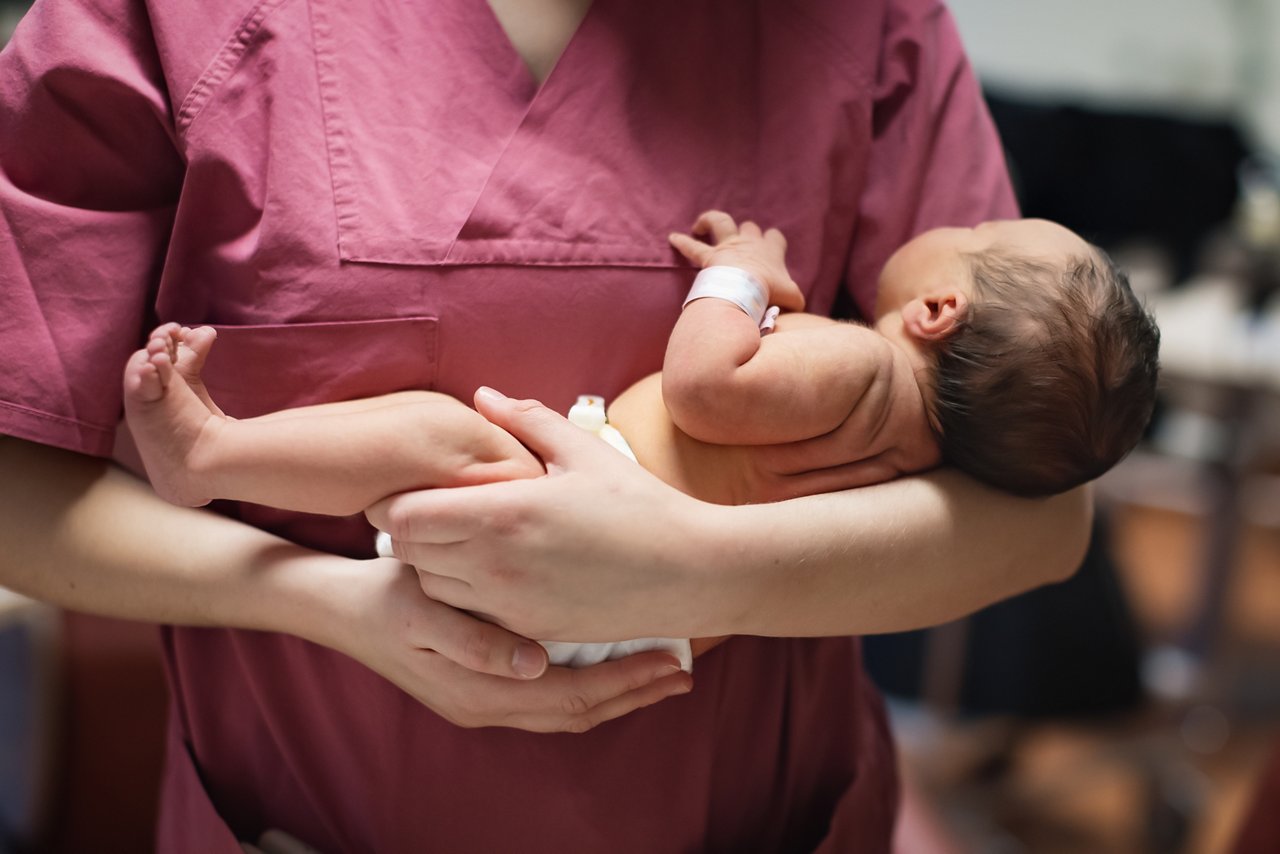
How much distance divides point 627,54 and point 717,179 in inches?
4.9

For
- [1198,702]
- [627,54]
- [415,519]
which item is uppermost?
[627,54]

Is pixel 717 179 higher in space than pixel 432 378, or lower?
higher

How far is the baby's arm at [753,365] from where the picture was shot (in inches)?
Answer: 31.6

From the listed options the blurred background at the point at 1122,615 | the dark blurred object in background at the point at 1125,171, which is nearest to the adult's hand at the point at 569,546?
the blurred background at the point at 1122,615

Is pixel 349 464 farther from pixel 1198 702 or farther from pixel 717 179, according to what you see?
pixel 1198 702

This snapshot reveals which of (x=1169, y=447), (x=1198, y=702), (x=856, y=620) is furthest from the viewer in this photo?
(x=1169, y=447)

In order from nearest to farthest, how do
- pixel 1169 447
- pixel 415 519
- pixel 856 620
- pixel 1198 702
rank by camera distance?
pixel 415 519
pixel 856 620
pixel 1198 702
pixel 1169 447

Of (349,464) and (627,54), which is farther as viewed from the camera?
(627,54)

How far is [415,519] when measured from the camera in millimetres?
730

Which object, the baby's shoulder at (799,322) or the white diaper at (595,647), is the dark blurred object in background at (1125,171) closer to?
the baby's shoulder at (799,322)

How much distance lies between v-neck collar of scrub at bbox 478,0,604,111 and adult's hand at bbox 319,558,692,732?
38cm

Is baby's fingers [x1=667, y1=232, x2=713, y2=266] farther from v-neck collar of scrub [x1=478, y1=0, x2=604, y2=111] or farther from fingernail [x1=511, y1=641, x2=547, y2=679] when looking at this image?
fingernail [x1=511, y1=641, x2=547, y2=679]

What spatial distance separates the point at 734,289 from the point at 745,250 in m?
0.05

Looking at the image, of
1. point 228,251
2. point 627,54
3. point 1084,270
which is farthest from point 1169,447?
point 228,251
